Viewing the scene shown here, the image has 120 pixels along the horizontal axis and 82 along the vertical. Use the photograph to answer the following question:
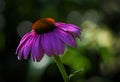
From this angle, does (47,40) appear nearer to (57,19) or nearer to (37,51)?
(37,51)

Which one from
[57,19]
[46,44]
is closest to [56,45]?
[46,44]

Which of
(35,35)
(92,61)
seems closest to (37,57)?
(35,35)

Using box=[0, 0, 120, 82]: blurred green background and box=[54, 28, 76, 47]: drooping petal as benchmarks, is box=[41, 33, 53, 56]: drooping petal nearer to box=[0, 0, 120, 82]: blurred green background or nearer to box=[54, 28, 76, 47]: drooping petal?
box=[54, 28, 76, 47]: drooping petal

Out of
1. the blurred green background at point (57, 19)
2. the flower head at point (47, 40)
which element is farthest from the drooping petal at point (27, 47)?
the blurred green background at point (57, 19)

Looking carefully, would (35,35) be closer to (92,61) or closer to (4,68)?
(92,61)

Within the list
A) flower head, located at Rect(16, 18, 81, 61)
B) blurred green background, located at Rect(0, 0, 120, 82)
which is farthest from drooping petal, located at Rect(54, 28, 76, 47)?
blurred green background, located at Rect(0, 0, 120, 82)

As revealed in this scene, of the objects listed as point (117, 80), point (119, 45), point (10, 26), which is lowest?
point (117, 80)

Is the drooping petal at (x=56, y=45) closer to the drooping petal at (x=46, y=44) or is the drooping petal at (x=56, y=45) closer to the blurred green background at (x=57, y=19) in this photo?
the drooping petal at (x=46, y=44)
